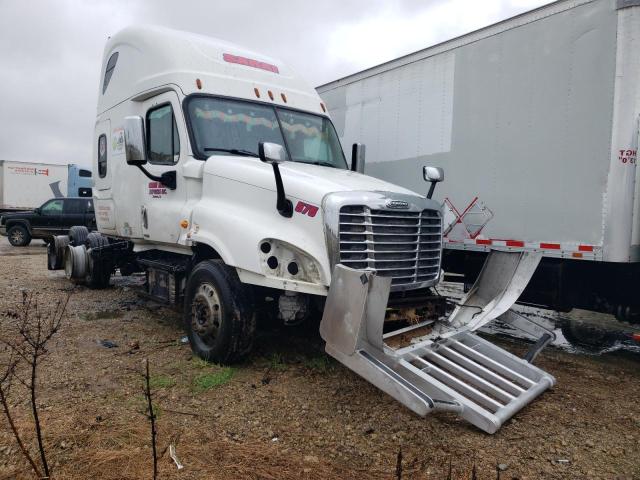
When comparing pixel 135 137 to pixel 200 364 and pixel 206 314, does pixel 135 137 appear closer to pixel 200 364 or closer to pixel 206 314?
pixel 206 314

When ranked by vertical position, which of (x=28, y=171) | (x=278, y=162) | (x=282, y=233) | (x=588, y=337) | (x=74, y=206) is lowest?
(x=588, y=337)

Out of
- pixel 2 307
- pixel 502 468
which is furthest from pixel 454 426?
pixel 2 307

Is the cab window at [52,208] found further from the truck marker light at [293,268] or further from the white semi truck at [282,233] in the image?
the truck marker light at [293,268]

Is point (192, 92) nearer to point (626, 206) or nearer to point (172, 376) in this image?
point (172, 376)

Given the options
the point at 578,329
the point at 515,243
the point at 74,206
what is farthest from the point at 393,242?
the point at 74,206

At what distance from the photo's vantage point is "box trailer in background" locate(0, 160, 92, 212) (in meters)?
26.8

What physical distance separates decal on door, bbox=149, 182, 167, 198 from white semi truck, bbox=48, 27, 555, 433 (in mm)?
23

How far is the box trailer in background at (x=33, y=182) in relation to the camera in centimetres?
2680

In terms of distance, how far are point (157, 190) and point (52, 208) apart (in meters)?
14.8

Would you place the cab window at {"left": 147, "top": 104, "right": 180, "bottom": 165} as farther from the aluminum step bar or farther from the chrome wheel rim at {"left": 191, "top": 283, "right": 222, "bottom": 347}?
the aluminum step bar

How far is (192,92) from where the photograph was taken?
5281 millimetres

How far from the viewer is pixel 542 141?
566 centimetres

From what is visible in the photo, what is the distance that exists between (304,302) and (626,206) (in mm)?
3521

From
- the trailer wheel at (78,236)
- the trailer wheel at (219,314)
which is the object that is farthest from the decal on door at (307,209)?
the trailer wheel at (78,236)
